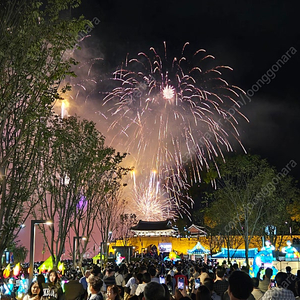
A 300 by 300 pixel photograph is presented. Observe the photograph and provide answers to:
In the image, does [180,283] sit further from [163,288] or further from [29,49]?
[29,49]

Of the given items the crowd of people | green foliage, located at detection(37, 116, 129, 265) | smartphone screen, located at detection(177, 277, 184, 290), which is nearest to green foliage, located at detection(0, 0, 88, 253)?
the crowd of people

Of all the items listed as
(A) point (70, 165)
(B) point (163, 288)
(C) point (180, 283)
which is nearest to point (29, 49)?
(B) point (163, 288)

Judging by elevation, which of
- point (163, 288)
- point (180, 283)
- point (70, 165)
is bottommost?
point (180, 283)

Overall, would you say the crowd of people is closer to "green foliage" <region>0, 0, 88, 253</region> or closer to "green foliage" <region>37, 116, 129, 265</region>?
"green foliage" <region>0, 0, 88, 253</region>

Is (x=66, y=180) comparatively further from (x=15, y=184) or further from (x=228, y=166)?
(x=228, y=166)

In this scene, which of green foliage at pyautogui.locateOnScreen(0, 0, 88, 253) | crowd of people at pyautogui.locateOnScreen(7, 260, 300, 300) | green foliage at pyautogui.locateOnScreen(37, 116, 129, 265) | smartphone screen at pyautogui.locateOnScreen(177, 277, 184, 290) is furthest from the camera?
green foliage at pyautogui.locateOnScreen(37, 116, 129, 265)

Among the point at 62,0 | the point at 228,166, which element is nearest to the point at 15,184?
the point at 62,0

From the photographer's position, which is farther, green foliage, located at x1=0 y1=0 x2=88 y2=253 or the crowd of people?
green foliage, located at x1=0 y1=0 x2=88 y2=253

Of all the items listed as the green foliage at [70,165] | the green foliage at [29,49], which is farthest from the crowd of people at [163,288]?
the green foliage at [70,165]

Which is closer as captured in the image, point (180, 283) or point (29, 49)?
point (29, 49)

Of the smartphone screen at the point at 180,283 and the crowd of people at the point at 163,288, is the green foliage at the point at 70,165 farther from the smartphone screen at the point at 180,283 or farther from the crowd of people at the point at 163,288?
the smartphone screen at the point at 180,283

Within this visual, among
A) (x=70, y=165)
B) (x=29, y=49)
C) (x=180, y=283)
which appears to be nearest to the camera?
(x=29, y=49)

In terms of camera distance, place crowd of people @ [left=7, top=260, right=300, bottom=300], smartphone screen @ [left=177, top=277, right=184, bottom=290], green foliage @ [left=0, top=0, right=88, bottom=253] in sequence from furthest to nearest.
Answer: smartphone screen @ [left=177, top=277, right=184, bottom=290] < green foliage @ [left=0, top=0, right=88, bottom=253] < crowd of people @ [left=7, top=260, right=300, bottom=300]

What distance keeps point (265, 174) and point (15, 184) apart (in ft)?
68.1
